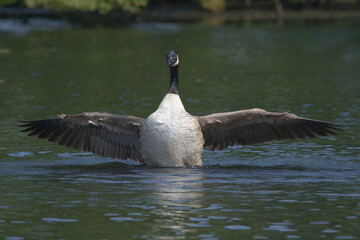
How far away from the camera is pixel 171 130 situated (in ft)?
48.4

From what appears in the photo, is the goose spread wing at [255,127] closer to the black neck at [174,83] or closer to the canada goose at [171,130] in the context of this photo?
the canada goose at [171,130]

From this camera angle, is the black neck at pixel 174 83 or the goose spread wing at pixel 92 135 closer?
the black neck at pixel 174 83

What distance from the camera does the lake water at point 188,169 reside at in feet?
35.9

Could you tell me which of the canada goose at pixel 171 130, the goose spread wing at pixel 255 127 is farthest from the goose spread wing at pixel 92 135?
the goose spread wing at pixel 255 127

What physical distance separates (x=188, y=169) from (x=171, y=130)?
927 mm

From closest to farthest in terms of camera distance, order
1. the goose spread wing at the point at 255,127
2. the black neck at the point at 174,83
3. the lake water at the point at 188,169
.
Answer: the lake water at the point at 188,169 < the black neck at the point at 174,83 < the goose spread wing at the point at 255,127

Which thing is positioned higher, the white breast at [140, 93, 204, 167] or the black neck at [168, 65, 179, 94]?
the black neck at [168, 65, 179, 94]

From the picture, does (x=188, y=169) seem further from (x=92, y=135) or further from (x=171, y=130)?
(x=92, y=135)

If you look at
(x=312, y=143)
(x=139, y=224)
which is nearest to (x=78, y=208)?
(x=139, y=224)

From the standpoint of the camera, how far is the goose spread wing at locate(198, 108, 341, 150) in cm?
1550

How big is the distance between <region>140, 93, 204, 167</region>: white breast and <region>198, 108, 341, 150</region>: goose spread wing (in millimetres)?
686

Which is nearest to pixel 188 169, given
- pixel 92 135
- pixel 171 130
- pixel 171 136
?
pixel 171 136

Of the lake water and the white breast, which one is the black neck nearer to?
the white breast

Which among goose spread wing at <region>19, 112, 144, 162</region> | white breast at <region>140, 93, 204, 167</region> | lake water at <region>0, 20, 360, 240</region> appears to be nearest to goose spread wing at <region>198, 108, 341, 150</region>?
lake water at <region>0, 20, 360, 240</region>
